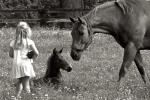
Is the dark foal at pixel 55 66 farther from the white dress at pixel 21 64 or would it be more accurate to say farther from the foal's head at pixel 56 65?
the white dress at pixel 21 64

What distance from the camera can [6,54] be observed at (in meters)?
15.5

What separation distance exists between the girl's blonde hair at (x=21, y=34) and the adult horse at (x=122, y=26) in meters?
1.46

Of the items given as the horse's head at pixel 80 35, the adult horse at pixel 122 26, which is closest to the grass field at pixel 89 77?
the adult horse at pixel 122 26

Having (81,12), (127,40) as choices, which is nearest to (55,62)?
(127,40)

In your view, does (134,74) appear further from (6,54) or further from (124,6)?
(6,54)

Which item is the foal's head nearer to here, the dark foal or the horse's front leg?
the dark foal

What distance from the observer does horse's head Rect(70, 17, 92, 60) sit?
10.3 metres

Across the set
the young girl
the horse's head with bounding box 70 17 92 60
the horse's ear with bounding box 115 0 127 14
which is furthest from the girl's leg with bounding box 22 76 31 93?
the horse's ear with bounding box 115 0 127 14

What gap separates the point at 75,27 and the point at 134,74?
2.82 meters

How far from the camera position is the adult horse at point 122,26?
10445 millimetres

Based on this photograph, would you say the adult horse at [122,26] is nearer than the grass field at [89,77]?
No

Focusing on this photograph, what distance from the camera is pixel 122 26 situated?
34.8 feet

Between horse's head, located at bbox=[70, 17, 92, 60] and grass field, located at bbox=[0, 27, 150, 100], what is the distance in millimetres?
808

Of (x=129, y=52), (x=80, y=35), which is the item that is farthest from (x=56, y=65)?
(x=129, y=52)
